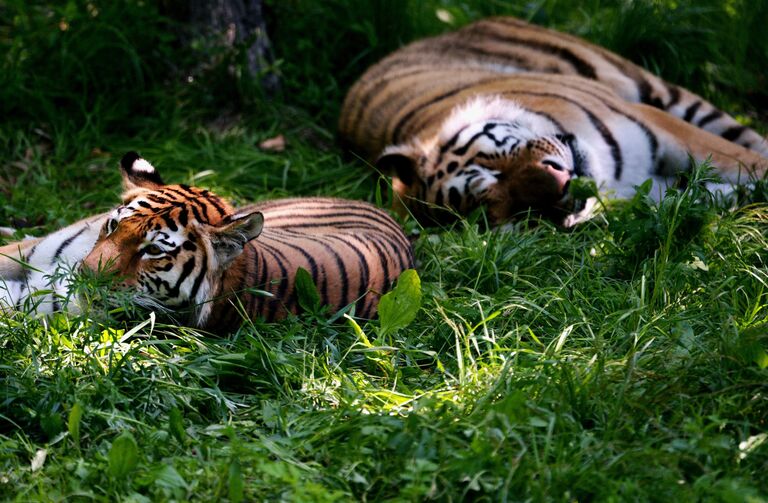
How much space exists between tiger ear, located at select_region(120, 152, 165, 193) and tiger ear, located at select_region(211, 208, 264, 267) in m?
0.46

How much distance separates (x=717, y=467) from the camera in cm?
268

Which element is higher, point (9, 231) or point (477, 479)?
point (477, 479)

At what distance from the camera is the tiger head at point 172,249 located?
3.40 meters

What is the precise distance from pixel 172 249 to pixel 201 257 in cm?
11

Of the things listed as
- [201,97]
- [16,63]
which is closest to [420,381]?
[201,97]

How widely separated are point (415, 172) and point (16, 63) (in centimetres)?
254

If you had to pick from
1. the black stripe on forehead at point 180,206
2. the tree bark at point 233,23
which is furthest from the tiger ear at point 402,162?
the black stripe on forehead at point 180,206

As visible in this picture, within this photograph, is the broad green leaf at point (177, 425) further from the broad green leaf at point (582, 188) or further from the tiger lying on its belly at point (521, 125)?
the broad green leaf at point (582, 188)

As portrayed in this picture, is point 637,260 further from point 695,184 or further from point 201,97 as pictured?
point 201,97

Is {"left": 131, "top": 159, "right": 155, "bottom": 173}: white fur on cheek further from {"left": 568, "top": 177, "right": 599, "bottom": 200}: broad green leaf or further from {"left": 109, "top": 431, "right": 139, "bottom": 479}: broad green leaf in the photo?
{"left": 568, "top": 177, "right": 599, "bottom": 200}: broad green leaf

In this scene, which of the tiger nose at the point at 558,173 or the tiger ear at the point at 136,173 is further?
the tiger nose at the point at 558,173

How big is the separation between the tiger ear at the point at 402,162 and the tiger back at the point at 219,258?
108cm

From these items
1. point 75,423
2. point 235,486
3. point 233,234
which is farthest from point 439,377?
point 75,423

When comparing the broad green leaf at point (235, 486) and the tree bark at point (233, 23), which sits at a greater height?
the tree bark at point (233, 23)
